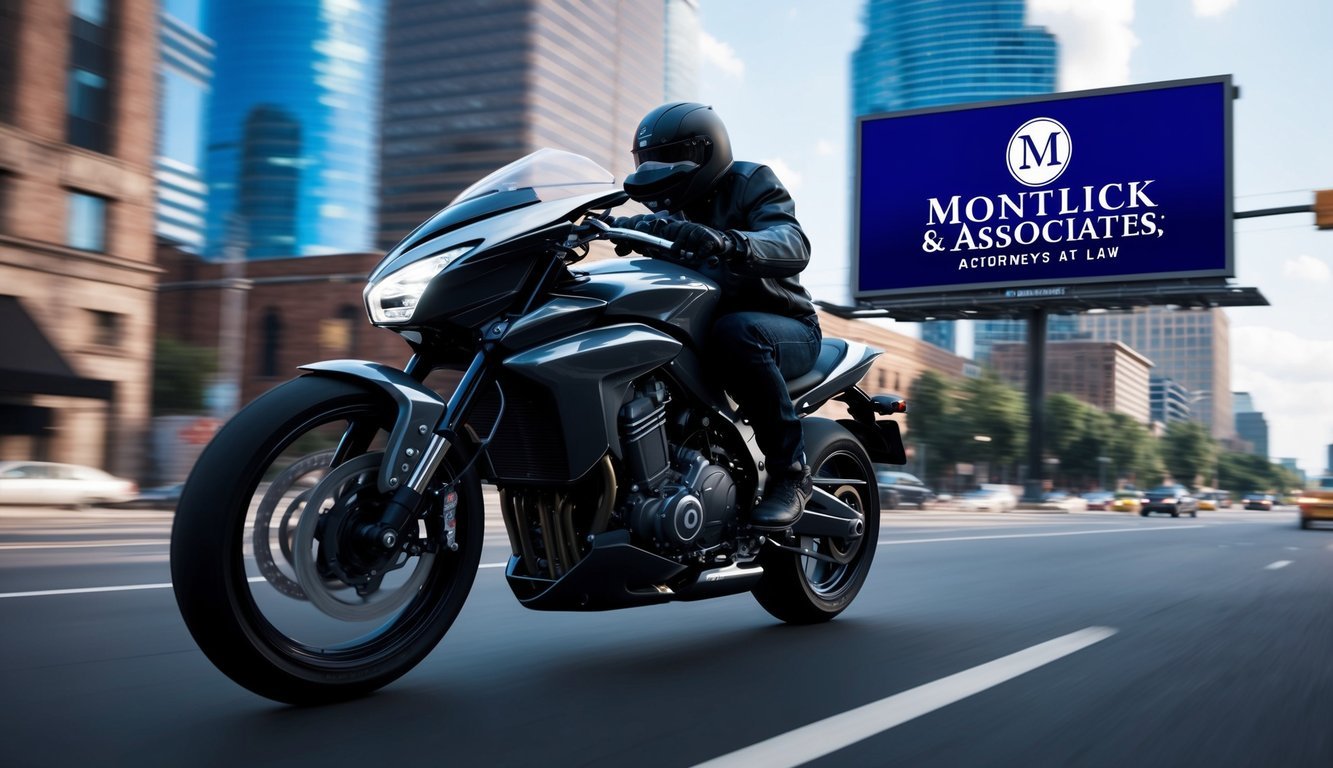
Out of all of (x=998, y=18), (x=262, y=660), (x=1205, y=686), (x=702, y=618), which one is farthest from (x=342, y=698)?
(x=998, y=18)

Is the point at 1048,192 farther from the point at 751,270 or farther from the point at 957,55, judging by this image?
the point at 957,55

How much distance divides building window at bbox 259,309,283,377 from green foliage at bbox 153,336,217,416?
1468cm

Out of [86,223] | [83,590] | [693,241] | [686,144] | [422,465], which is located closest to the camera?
[422,465]

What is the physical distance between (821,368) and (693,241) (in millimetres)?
1399

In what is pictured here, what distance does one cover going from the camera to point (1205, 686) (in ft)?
12.1

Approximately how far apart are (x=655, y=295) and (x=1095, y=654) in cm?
214

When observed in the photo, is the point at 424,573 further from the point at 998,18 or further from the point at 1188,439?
the point at 998,18

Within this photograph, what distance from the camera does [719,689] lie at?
11.1 feet

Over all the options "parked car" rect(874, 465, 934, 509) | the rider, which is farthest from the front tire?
"parked car" rect(874, 465, 934, 509)

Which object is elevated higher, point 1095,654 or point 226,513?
point 226,513

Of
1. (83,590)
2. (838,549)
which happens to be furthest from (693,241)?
(83,590)

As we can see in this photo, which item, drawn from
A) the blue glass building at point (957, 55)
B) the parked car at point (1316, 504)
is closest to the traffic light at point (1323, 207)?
the parked car at point (1316, 504)

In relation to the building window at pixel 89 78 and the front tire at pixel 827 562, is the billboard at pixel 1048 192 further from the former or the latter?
the front tire at pixel 827 562

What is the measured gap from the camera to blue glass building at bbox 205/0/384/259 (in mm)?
110312
